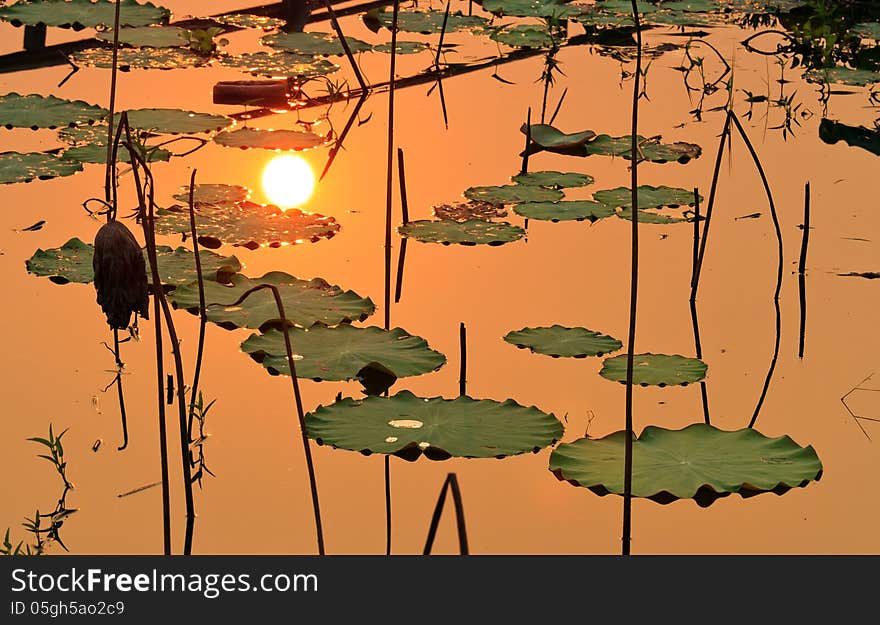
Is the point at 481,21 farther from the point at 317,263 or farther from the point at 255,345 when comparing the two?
the point at 255,345

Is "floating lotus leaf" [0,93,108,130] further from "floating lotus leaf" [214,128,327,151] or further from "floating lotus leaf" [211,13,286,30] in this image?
"floating lotus leaf" [211,13,286,30]

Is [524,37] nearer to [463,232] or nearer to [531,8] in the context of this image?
[531,8]

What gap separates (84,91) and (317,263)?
2.44 meters

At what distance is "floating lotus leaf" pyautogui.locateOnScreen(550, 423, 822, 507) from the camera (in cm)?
293

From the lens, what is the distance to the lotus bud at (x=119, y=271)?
2.50 meters

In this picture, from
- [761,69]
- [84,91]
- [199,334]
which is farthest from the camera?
[761,69]

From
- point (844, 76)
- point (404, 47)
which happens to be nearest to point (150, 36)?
point (404, 47)

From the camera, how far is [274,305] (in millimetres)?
3918

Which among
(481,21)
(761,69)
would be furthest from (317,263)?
(481,21)

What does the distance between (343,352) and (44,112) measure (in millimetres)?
2810

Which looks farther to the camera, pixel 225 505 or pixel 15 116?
pixel 15 116

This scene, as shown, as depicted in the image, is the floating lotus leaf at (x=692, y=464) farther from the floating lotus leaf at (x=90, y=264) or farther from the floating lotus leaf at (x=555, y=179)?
the floating lotus leaf at (x=555, y=179)

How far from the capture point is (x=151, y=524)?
2.85 m

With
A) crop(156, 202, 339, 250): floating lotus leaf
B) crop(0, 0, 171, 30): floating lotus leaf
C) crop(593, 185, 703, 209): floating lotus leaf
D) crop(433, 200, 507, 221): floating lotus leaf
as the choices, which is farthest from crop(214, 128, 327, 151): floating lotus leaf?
crop(0, 0, 171, 30): floating lotus leaf
